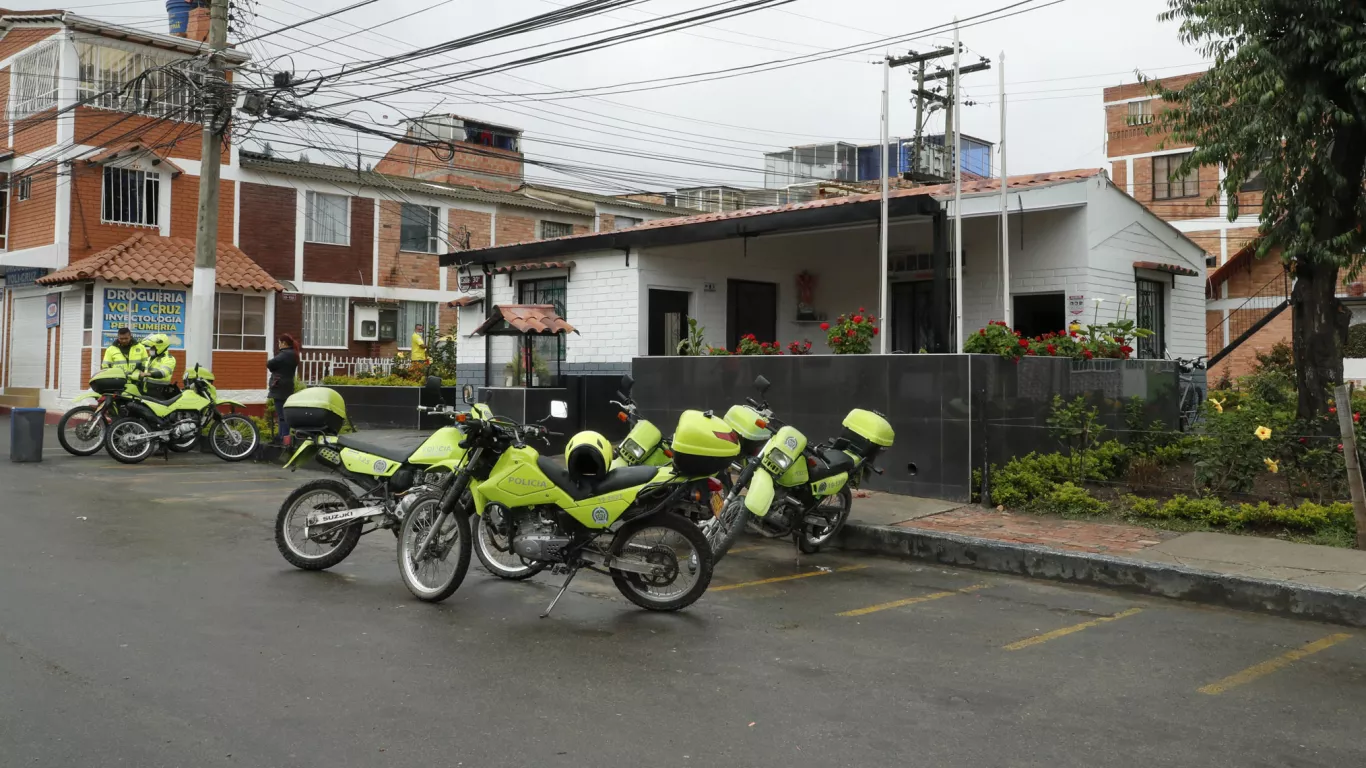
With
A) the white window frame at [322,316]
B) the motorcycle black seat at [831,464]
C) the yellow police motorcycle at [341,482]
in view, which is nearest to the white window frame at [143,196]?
the white window frame at [322,316]

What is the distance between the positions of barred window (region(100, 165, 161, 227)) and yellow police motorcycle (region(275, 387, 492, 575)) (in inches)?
811

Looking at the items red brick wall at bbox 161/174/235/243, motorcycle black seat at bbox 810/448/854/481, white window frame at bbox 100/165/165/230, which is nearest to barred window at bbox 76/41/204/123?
white window frame at bbox 100/165/165/230

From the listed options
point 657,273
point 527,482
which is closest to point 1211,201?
point 657,273

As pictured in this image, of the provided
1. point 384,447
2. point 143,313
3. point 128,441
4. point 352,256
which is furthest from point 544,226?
point 384,447

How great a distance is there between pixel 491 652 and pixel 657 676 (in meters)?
1.00

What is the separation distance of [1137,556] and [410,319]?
83.9ft

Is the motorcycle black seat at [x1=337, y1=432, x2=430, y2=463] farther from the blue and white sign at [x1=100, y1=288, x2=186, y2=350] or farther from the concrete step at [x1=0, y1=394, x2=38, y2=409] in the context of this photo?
the concrete step at [x1=0, y1=394, x2=38, y2=409]

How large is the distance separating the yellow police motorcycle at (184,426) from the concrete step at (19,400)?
11752 mm

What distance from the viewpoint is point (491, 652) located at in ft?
19.2

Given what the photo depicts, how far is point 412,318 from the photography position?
30938mm

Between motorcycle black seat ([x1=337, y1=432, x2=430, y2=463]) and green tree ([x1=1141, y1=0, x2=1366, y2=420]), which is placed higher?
green tree ([x1=1141, y1=0, x2=1366, y2=420])

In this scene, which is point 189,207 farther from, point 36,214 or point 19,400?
point 19,400

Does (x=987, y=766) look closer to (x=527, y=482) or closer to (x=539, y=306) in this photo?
(x=527, y=482)

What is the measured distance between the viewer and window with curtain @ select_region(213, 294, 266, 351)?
2580cm
